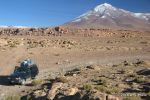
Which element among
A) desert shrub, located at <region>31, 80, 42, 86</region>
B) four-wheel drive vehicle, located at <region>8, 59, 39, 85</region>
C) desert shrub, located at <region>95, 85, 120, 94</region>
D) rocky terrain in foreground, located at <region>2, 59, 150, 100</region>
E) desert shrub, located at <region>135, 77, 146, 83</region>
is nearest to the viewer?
rocky terrain in foreground, located at <region>2, 59, 150, 100</region>

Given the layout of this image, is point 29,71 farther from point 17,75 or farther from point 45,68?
point 45,68

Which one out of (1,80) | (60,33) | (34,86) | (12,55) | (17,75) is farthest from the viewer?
(60,33)

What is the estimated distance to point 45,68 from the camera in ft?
115

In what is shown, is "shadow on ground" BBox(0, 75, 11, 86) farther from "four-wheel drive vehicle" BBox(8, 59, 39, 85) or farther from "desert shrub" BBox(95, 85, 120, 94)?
"desert shrub" BBox(95, 85, 120, 94)

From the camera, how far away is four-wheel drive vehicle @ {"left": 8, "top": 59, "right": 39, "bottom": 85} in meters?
25.8

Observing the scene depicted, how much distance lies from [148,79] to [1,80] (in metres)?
11.4

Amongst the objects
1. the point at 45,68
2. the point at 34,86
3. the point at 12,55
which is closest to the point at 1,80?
the point at 34,86

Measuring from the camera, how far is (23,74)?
26344 mm

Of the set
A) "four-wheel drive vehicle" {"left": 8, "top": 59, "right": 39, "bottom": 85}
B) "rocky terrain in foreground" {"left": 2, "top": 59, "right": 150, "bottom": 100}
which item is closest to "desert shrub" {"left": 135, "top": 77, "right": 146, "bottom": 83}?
"rocky terrain in foreground" {"left": 2, "top": 59, "right": 150, "bottom": 100}

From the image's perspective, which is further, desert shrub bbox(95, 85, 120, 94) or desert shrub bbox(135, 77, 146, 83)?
desert shrub bbox(135, 77, 146, 83)

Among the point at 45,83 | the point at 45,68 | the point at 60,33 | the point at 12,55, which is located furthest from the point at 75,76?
the point at 60,33

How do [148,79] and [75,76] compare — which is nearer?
[148,79]

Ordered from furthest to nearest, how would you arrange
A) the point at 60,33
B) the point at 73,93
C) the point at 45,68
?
the point at 60,33, the point at 45,68, the point at 73,93

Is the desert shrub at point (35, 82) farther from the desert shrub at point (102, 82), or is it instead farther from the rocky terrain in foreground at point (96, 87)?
the desert shrub at point (102, 82)
